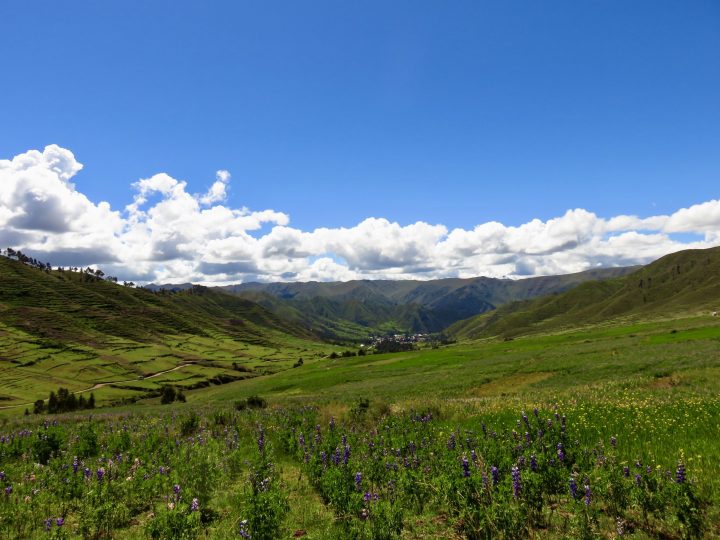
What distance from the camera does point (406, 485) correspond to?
8500 mm

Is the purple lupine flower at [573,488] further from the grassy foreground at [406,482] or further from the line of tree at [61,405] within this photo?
the line of tree at [61,405]

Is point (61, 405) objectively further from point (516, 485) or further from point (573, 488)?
point (573, 488)

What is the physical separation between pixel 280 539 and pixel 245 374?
539 feet

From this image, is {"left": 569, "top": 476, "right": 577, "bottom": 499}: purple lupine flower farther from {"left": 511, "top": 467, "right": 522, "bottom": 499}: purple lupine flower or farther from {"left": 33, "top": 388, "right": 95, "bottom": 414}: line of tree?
{"left": 33, "top": 388, "right": 95, "bottom": 414}: line of tree

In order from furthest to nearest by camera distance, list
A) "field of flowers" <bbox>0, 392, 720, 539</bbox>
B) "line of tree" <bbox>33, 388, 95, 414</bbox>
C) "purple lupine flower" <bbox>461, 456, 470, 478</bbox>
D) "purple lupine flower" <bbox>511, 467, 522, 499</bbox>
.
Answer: "line of tree" <bbox>33, 388, 95, 414</bbox>
"purple lupine flower" <bbox>461, 456, 470, 478</bbox>
"purple lupine flower" <bbox>511, 467, 522, 499</bbox>
"field of flowers" <bbox>0, 392, 720, 539</bbox>

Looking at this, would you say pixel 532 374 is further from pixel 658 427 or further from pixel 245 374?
pixel 245 374

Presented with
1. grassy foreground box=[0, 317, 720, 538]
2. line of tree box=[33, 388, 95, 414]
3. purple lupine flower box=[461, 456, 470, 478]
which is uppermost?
purple lupine flower box=[461, 456, 470, 478]

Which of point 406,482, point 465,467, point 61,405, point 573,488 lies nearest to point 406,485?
point 406,482

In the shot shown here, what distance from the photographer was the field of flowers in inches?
263

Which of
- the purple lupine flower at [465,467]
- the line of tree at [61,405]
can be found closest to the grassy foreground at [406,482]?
the purple lupine flower at [465,467]

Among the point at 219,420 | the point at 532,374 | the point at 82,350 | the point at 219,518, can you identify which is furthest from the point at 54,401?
the point at 82,350

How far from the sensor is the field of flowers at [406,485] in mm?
6684

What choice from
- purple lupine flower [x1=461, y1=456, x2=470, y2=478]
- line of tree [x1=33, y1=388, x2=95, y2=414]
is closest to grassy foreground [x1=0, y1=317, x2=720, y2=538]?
purple lupine flower [x1=461, y1=456, x2=470, y2=478]

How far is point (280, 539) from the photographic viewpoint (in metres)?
6.70
